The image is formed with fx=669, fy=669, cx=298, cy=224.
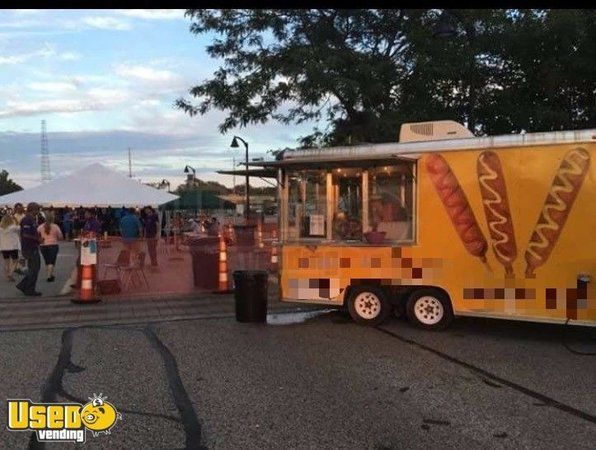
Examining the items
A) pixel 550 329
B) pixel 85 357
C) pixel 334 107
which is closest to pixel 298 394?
pixel 85 357

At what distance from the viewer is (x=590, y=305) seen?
8289 millimetres

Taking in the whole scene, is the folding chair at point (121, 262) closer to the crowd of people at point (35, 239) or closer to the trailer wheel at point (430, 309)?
the crowd of people at point (35, 239)

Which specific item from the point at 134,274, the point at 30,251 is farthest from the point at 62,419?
the point at 134,274

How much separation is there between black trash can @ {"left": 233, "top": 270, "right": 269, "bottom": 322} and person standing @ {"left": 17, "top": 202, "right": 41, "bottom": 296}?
5.32 metres

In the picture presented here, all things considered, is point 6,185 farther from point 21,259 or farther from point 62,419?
point 62,419

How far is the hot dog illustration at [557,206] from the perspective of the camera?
832 cm

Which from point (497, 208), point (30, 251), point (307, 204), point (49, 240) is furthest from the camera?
point (49, 240)

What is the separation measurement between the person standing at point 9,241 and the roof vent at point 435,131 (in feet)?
32.0

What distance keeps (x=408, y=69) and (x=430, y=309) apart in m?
7.80

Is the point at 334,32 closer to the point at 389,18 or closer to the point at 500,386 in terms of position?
the point at 389,18

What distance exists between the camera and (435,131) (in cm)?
965

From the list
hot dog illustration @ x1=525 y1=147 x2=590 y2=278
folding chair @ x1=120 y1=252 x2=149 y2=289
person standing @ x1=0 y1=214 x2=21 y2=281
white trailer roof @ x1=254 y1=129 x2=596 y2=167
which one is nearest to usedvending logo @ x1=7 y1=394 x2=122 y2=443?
white trailer roof @ x1=254 y1=129 x2=596 y2=167

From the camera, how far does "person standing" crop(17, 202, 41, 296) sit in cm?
1327

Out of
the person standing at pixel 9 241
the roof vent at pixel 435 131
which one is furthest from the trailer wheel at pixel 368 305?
the person standing at pixel 9 241
